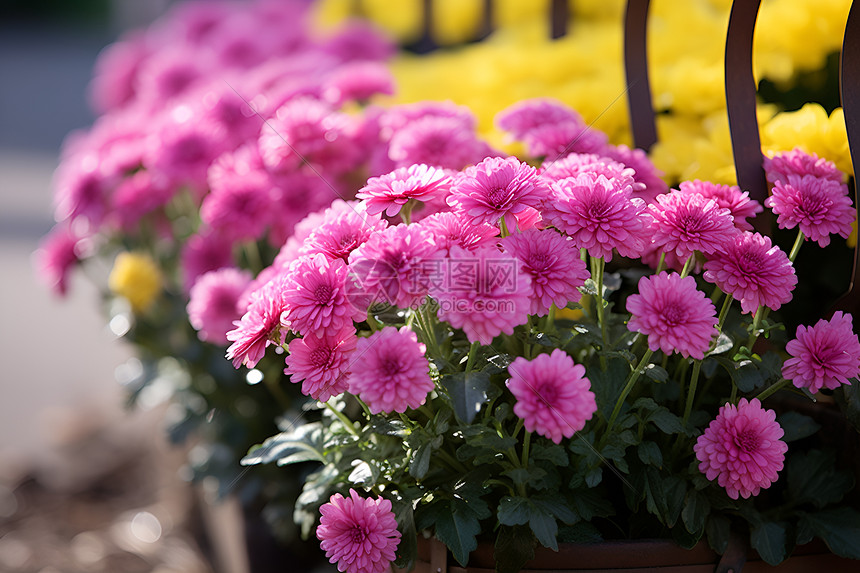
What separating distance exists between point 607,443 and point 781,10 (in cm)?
93

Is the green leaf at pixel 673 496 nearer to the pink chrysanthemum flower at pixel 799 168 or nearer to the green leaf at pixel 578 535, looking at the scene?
the green leaf at pixel 578 535

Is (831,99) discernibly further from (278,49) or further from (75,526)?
(75,526)

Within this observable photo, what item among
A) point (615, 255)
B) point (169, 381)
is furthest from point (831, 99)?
point (169, 381)

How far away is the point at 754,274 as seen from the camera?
2.34 feet

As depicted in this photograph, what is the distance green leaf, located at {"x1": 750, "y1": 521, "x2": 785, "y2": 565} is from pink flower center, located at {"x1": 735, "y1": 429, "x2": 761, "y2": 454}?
124 mm

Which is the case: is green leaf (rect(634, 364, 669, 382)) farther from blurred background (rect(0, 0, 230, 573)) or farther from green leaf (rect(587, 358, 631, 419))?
blurred background (rect(0, 0, 230, 573))

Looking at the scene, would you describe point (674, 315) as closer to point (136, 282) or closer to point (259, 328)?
point (259, 328)

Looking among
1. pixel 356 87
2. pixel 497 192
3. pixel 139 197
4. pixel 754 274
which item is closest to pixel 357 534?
pixel 497 192

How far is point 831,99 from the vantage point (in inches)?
49.3

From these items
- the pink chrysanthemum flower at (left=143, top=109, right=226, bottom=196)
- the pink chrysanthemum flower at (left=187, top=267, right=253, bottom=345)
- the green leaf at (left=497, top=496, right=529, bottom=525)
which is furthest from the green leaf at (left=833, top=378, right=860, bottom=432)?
the pink chrysanthemum flower at (left=143, top=109, right=226, bottom=196)

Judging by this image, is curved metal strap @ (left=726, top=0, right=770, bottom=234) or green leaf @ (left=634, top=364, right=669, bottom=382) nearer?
green leaf @ (left=634, top=364, right=669, bottom=382)

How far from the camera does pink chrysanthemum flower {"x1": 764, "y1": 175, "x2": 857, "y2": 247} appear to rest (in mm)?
773

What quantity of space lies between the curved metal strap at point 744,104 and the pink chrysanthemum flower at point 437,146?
1.11 feet

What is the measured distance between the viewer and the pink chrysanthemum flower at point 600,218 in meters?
0.69
